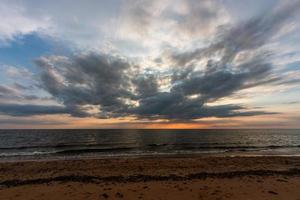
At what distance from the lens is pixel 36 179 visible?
12078 millimetres

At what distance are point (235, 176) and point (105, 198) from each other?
330 inches

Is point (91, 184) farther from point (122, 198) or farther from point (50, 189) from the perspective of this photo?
point (122, 198)

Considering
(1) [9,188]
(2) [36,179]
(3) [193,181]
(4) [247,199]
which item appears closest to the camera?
(4) [247,199]

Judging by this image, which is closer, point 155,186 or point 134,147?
point 155,186

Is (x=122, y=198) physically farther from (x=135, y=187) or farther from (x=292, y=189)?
(x=292, y=189)

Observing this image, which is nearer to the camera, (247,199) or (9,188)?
(247,199)

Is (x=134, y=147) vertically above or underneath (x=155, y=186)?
underneath

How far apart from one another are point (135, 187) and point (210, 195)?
12.4ft

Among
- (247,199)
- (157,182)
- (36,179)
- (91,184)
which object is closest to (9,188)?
(36,179)

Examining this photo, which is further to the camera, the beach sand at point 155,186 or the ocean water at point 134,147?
the ocean water at point 134,147

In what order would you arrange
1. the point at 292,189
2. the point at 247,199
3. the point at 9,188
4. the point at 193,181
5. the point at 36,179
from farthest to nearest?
the point at 36,179 < the point at 193,181 < the point at 9,188 < the point at 292,189 < the point at 247,199

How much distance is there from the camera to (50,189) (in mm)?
9945

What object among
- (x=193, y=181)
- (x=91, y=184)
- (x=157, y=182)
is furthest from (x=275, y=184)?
(x=91, y=184)

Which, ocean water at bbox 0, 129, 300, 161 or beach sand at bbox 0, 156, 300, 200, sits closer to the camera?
beach sand at bbox 0, 156, 300, 200
